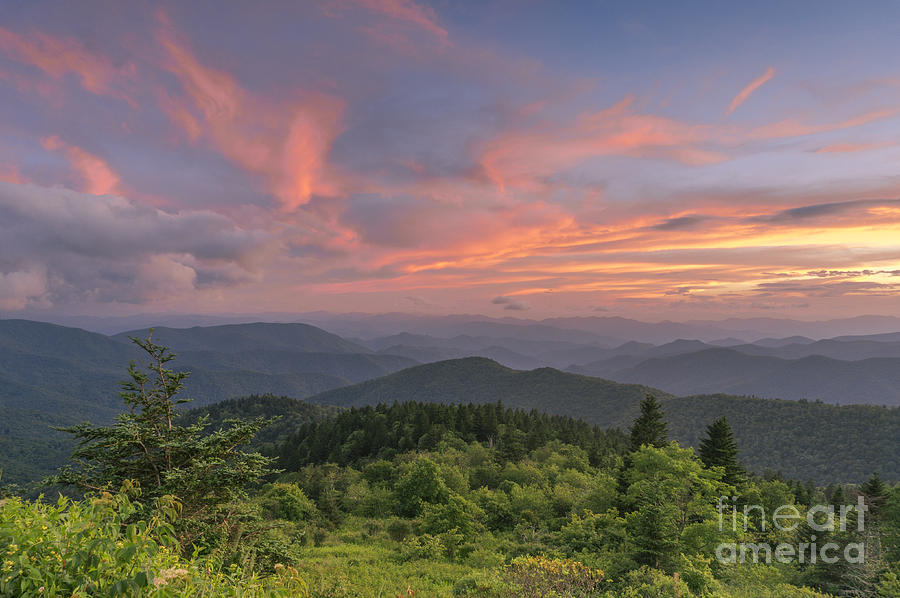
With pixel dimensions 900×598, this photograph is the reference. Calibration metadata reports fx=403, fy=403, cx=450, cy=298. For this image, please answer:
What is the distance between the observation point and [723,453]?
43.4m

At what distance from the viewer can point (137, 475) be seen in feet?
45.1

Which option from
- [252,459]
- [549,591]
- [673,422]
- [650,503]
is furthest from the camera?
[673,422]

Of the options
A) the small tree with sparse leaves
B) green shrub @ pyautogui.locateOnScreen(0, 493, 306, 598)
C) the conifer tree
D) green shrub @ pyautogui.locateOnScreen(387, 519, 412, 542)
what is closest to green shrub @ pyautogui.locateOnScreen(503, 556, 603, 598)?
the small tree with sparse leaves

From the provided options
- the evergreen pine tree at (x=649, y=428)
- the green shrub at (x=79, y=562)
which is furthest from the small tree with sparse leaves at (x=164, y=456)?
the evergreen pine tree at (x=649, y=428)

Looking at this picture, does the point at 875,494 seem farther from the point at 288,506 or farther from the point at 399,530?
the point at 288,506

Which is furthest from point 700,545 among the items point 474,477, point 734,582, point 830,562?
point 474,477

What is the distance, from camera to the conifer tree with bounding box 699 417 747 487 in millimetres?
42406

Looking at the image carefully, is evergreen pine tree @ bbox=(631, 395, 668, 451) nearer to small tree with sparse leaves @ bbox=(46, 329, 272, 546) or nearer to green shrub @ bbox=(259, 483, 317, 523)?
green shrub @ bbox=(259, 483, 317, 523)

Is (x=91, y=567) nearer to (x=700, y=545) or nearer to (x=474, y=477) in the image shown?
(x=700, y=545)

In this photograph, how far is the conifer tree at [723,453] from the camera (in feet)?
139

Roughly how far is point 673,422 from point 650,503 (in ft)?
683

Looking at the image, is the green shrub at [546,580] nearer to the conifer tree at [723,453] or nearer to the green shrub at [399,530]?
the green shrub at [399,530]

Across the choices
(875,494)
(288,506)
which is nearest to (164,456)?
(288,506)

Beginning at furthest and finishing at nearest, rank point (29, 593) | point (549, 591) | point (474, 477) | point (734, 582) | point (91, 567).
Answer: point (474, 477) < point (734, 582) < point (549, 591) < point (91, 567) < point (29, 593)
